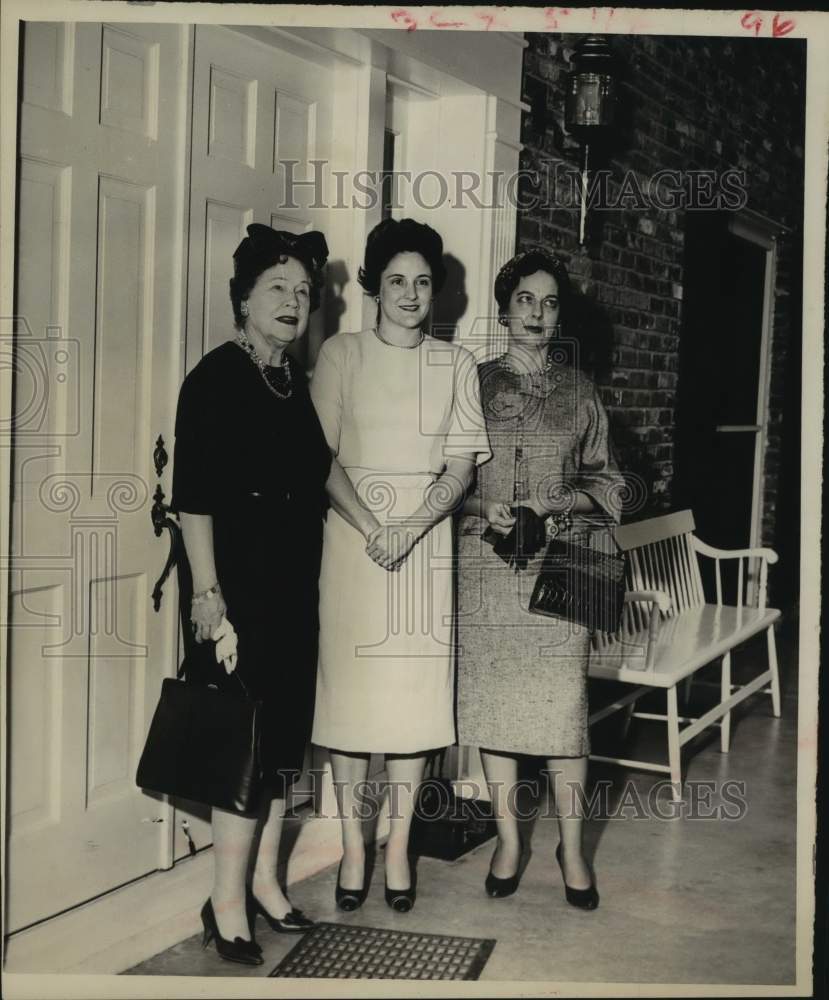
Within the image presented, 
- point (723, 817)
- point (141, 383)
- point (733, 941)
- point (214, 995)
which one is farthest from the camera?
point (723, 817)

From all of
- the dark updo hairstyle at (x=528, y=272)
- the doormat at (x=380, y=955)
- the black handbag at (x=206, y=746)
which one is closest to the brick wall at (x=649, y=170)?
the dark updo hairstyle at (x=528, y=272)

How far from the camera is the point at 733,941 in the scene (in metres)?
3.25

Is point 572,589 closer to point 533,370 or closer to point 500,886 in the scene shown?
point 533,370

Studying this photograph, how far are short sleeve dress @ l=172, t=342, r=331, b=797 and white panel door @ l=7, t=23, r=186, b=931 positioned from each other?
0.74 feet

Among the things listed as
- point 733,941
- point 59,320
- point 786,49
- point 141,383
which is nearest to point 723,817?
point 733,941

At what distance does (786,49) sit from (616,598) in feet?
14.2

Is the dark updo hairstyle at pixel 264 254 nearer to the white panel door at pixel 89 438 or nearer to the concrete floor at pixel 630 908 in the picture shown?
the white panel door at pixel 89 438

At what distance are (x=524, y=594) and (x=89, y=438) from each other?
1.25 metres

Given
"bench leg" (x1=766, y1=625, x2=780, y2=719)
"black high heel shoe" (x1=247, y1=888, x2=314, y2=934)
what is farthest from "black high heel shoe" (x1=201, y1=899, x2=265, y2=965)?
"bench leg" (x1=766, y1=625, x2=780, y2=719)

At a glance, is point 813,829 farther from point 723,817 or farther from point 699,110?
point 699,110

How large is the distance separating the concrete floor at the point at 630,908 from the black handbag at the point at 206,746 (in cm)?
48

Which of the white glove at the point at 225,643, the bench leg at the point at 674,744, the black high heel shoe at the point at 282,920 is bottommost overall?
the black high heel shoe at the point at 282,920

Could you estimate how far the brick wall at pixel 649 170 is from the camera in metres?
4.40

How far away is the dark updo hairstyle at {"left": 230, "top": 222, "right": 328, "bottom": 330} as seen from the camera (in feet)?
9.50
